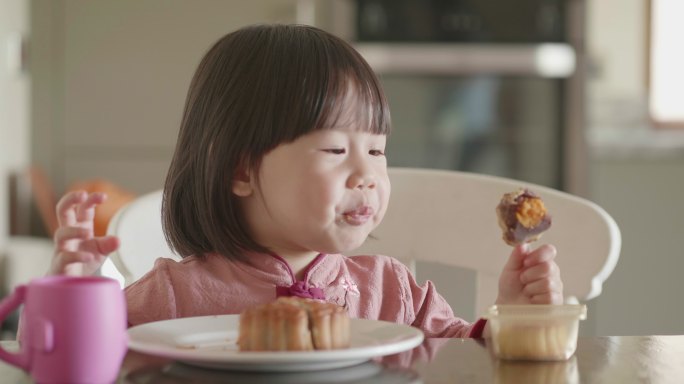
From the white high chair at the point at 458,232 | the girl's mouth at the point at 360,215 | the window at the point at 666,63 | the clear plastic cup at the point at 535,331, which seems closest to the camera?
the clear plastic cup at the point at 535,331

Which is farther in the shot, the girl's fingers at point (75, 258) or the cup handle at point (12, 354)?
the girl's fingers at point (75, 258)

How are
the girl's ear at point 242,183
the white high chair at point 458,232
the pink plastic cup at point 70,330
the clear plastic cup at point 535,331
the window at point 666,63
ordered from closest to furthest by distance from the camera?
the pink plastic cup at point 70,330 → the clear plastic cup at point 535,331 → the girl's ear at point 242,183 → the white high chair at point 458,232 → the window at point 666,63

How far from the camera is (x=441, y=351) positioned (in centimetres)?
88

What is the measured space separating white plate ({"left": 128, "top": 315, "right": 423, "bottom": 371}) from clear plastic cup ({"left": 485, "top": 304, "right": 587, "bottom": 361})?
0.07 meters

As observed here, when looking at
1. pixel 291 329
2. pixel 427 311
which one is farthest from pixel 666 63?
pixel 291 329

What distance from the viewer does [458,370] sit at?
804 mm

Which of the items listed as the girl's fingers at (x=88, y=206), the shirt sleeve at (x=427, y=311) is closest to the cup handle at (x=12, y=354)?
the girl's fingers at (x=88, y=206)

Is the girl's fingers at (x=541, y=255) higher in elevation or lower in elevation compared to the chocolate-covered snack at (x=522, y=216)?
lower

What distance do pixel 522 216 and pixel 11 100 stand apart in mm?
2811

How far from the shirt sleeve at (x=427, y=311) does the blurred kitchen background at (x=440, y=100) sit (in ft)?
7.21

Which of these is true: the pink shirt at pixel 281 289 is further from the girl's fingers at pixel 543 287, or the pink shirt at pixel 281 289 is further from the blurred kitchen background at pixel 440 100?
the blurred kitchen background at pixel 440 100

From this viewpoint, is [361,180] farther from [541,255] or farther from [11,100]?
[11,100]

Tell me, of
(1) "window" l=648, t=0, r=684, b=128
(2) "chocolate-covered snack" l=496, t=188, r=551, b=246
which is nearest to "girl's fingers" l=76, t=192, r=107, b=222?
(2) "chocolate-covered snack" l=496, t=188, r=551, b=246

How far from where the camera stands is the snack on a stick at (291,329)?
30.6 inches
